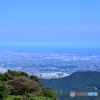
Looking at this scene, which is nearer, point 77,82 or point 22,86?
point 22,86

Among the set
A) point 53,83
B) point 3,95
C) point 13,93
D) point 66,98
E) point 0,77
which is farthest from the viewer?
point 53,83

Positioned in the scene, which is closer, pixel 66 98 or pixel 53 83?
pixel 66 98

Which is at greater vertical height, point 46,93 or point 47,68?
point 47,68

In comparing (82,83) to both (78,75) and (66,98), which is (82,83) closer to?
(78,75)

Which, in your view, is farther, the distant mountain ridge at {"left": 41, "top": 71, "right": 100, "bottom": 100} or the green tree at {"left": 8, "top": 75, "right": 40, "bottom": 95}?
the distant mountain ridge at {"left": 41, "top": 71, "right": 100, "bottom": 100}

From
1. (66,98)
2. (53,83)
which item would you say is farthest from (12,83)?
(53,83)

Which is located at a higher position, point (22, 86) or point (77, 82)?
point (77, 82)

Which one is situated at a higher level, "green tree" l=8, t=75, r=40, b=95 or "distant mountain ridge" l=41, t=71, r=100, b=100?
"distant mountain ridge" l=41, t=71, r=100, b=100

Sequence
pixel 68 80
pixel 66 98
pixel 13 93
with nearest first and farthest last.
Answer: pixel 13 93 → pixel 66 98 → pixel 68 80

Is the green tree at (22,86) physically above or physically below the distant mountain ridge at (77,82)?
below

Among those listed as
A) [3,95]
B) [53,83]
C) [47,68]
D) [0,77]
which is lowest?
[3,95]

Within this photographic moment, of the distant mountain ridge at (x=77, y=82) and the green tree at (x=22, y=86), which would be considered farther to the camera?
the distant mountain ridge at (x=77, y=82)
